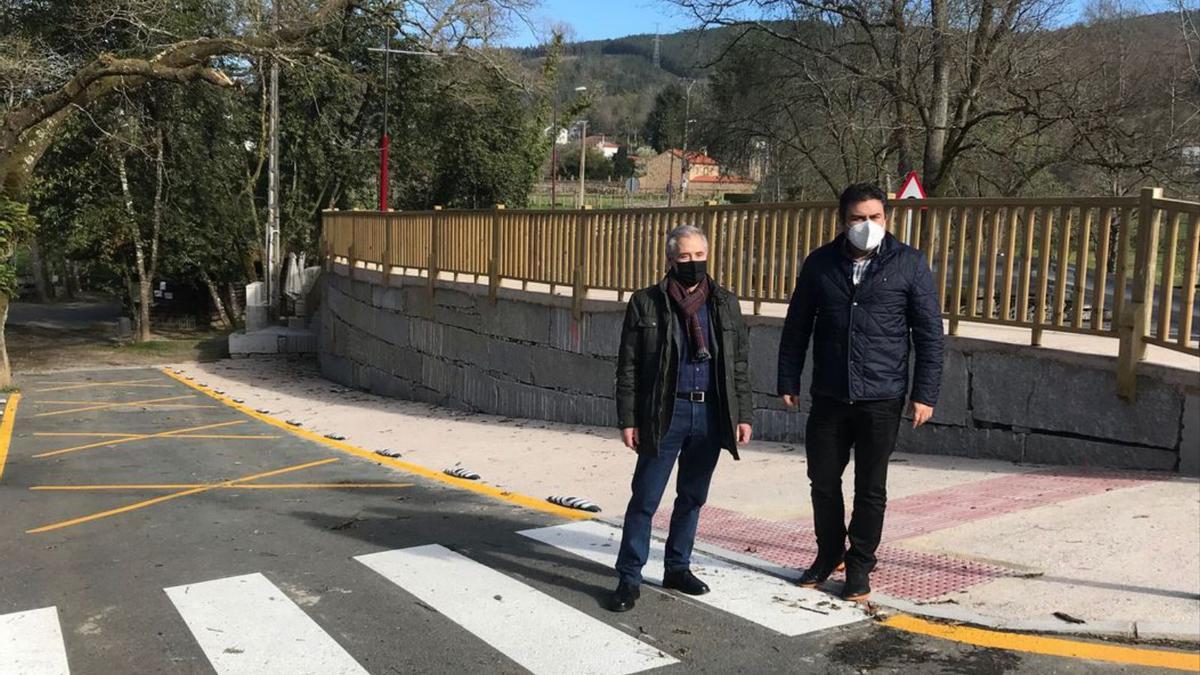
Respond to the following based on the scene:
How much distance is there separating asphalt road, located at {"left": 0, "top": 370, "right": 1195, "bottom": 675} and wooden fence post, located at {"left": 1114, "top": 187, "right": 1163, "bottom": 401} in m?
3.09

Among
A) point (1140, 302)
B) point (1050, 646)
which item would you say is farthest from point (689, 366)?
point (1140, 302)

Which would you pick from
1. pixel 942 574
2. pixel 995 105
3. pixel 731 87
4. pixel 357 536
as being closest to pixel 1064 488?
pixel 942 574

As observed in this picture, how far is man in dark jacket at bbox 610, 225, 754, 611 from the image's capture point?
433cm

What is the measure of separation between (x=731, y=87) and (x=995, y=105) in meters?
13.5

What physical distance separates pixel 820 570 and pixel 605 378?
6470 mm

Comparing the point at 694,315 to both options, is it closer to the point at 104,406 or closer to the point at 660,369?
the point at 660,369

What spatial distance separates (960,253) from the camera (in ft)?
24.1

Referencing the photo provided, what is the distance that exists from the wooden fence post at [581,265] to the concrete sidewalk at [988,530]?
2356 mm

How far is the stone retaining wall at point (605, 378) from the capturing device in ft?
20.5

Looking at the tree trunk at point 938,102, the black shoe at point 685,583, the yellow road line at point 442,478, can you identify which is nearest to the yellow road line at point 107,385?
the yellow road line at point 442,478

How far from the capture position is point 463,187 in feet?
125

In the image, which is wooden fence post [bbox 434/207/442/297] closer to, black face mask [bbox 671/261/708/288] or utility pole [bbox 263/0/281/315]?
black face mask [bbox 671/261/708/288]

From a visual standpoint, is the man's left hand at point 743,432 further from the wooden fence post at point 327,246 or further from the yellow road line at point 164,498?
the wooden fence post at point 327,246

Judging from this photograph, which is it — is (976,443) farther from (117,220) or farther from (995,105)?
(117,220)
